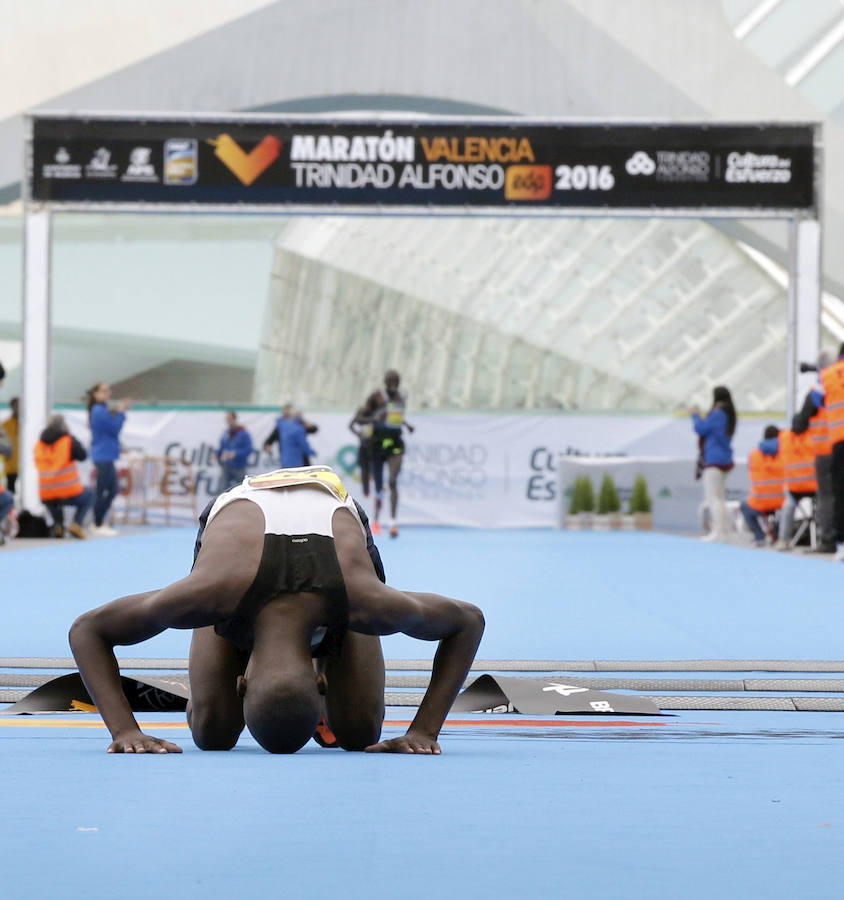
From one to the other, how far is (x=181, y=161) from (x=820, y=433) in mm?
8275

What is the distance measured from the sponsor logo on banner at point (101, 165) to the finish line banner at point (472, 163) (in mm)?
268

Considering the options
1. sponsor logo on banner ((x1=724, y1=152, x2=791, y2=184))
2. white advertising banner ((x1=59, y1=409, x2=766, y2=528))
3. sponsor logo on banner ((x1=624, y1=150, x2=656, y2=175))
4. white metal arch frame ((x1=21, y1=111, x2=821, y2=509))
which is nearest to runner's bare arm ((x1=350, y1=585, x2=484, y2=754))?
white metal arch frame ((x1=21, y1=111, x2=821, y2=509))

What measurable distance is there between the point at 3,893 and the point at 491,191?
16.4m

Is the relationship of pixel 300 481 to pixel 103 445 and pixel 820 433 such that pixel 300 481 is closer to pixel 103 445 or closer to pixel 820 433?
pixel 820 433

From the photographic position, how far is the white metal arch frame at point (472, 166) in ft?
60.0

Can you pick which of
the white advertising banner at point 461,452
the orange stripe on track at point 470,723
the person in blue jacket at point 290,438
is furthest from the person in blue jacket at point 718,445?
the orange stripe on track at point 470,723

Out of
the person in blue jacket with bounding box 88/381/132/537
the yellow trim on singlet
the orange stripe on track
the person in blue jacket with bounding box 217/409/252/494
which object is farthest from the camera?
the person in blue jacket with bounding box 217/409/252/494

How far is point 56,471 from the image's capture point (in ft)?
55.3

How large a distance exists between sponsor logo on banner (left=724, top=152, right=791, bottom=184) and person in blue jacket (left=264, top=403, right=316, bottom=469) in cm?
617

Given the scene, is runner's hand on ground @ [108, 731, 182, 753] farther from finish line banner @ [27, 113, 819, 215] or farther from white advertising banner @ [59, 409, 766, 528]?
white advertising banner @ [59, 409, 766, 528]

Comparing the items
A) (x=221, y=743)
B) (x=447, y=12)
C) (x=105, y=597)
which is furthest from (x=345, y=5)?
(x=221, y=743)

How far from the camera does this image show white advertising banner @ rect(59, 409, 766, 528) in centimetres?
2189

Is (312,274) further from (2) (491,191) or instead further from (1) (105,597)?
(1) (105,597)

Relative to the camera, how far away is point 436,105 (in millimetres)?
27922
